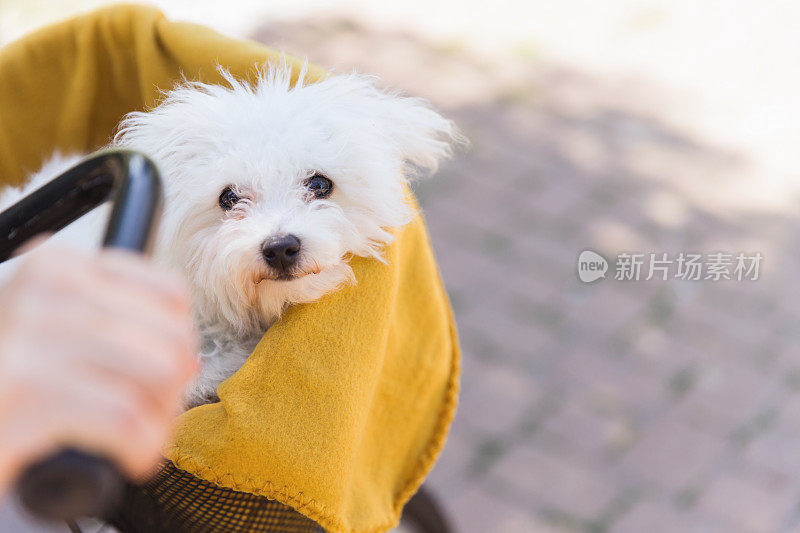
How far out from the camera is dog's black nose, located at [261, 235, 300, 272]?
3.67ft

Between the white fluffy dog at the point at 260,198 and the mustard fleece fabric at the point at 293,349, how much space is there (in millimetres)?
55

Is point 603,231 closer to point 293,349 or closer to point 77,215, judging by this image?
point 293,349

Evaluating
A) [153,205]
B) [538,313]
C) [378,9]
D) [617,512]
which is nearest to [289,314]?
[153,205]

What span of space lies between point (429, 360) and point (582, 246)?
1.71 metres

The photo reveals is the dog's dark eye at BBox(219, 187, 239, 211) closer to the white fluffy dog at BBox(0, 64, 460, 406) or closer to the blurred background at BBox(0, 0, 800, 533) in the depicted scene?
the white fluffy dog at BBox(0, 64, 460, 406)

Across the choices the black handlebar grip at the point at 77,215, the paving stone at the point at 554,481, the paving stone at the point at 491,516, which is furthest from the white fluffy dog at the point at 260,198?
the paving stone at the point at 554,481

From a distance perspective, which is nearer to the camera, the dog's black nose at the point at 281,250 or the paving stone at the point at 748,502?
the dog's black nose at the point at 281,250

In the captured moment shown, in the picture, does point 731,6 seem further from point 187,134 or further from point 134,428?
point 134,428

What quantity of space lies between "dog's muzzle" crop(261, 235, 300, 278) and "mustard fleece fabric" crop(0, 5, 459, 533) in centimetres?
7

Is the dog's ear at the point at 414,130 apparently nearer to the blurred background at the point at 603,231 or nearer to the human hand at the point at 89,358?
the human hand at the point at 89,358

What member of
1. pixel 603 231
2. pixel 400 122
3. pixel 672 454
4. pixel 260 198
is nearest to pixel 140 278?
pixel 260 198

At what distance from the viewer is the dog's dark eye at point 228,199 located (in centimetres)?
121

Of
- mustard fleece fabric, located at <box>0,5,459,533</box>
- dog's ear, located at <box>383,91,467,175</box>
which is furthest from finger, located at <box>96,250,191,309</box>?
dog's ear, located at <box>383,91,467,175</box>

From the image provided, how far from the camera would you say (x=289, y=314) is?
112cm
